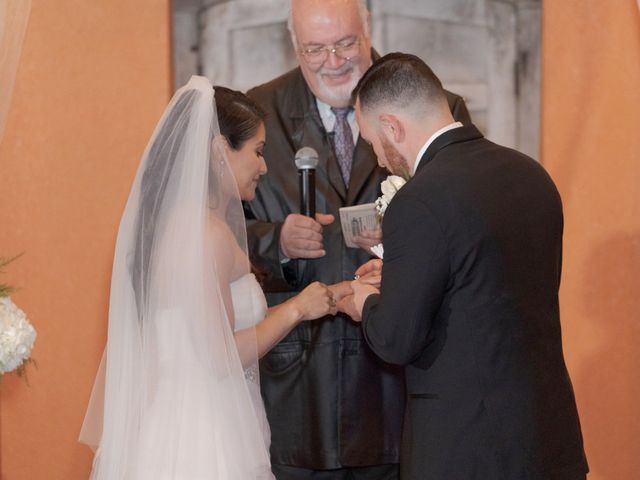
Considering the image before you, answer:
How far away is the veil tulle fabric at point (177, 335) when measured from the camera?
275cm

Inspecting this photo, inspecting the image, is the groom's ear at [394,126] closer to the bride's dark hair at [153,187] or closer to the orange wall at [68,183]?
the bride's dark hair at [153,187]

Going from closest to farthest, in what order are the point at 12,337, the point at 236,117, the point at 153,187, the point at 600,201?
the point at 12,337 < the point at 153,187 < the point at 236,117 < the point at 600,201

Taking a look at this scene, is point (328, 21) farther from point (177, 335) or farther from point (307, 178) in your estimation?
point (177, 335)

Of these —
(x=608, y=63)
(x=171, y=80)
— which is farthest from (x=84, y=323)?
(x=608, y=63)

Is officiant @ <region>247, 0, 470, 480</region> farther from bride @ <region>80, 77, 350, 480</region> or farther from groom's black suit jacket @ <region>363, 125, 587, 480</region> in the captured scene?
groom's black suit jacket @ <region>363, 125, 587, 480</region>

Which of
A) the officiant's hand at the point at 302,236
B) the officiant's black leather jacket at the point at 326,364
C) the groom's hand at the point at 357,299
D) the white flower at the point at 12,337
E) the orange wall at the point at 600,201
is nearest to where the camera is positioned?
the white flower at the point at 12,337

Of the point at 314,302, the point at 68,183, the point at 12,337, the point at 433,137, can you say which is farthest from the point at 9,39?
the point at 68,183

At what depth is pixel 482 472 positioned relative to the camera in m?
2.53

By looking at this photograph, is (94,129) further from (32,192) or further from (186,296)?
(186,296)

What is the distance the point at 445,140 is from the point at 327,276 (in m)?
1.18

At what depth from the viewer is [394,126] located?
2.73m

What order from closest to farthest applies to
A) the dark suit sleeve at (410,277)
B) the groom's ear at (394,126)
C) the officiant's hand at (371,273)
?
the dark suit sleeve at (410,277)
the groom's ear at (394,126)
the officiant's hand at (371,273)

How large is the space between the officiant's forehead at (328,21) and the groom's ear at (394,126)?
3.56 feet

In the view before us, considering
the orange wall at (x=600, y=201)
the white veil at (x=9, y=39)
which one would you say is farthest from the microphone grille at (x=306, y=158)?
the orange wall at (x=600, y=201)
